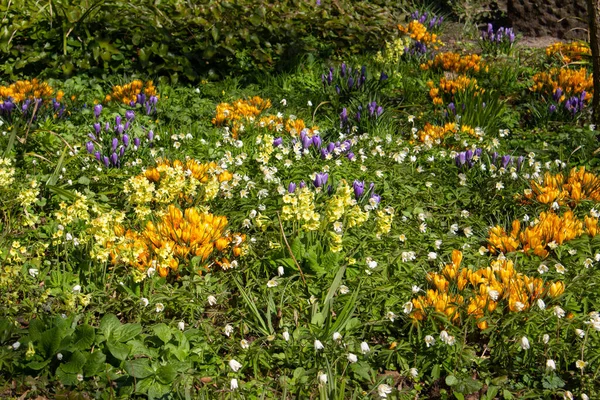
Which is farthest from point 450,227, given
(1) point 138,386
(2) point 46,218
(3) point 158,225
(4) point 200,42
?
(4) point 200,42

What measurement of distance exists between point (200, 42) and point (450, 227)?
3.29 m

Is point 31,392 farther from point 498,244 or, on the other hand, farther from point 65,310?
point 498,244

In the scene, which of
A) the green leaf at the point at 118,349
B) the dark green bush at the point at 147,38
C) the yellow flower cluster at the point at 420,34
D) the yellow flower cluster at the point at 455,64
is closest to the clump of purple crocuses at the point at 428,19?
the yellow flower cluster at the point at 420,34

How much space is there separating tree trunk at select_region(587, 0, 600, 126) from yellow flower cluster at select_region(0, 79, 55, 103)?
4167 millimetres

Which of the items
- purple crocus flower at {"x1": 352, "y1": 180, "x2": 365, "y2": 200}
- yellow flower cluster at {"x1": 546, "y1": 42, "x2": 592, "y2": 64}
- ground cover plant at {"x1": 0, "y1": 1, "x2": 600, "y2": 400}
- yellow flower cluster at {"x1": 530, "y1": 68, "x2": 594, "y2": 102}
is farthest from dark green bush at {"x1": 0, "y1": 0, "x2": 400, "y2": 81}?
yellow flower cluster at {"x1": 546, "y1": 42, "x2": 592, "y2": 64}

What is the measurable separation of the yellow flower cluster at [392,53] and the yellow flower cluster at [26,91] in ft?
9.50

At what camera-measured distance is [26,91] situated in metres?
5.23

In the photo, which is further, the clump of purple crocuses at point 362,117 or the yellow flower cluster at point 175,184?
the clump of purple crocuses at point 362,117

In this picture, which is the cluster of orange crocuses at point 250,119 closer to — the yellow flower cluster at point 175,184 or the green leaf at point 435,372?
the yellow flower cluster at point 175,184

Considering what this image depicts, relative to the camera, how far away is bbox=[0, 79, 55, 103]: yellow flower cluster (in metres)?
5.09

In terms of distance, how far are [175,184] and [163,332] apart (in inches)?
38.1

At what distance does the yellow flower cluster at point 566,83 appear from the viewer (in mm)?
5746

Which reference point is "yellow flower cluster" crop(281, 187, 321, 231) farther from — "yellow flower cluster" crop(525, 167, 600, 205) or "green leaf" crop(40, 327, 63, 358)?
"yellow flower cluster" crop(525, 167, 600, 205)

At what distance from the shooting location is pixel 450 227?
404 centimetres
